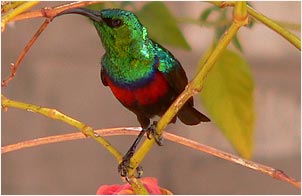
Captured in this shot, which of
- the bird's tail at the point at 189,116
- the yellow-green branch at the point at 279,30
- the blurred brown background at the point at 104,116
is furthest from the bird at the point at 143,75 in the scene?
the blurred brown background at the point at 104,116

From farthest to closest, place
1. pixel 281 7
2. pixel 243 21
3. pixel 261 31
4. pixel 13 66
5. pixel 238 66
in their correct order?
pixel 261 31
pixel 281 7
pixel 238 66
pixel 13 66
pixel 243 21

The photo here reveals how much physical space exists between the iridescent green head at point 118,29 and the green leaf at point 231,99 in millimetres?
239

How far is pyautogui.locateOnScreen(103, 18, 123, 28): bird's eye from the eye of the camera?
0.47 m

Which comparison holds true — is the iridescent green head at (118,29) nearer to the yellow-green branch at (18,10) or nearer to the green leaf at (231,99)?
the yellow-green branch at (18,10)

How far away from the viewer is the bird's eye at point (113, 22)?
47 cm

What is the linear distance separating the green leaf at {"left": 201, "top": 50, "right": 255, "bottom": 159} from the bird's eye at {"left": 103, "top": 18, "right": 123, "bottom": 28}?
0.90 feet

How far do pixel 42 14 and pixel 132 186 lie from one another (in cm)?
12

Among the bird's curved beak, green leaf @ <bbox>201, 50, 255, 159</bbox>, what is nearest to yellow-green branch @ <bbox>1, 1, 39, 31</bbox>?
the bird's curved beak

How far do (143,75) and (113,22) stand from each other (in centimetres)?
7

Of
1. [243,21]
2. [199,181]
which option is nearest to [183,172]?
[199,181]

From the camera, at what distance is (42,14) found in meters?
0.47

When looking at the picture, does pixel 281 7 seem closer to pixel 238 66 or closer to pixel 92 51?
pixel 92 51

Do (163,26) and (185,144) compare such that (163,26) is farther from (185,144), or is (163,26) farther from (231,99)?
(185,144)

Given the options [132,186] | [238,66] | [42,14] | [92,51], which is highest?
[92,51]
